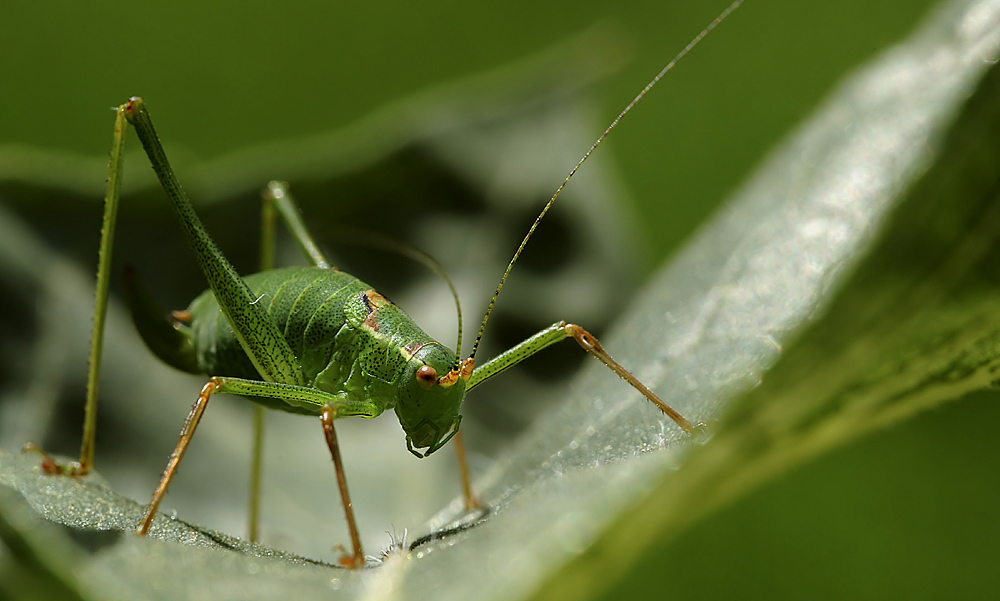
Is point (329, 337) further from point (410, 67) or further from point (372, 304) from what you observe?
point (410, 67)

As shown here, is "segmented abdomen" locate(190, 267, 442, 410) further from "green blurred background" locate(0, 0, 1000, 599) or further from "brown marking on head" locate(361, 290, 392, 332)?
"green blurred background" locate(0, 0, 1000, 599)

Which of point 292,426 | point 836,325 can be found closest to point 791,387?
point 836,325

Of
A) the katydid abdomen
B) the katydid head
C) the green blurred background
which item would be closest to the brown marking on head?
the katydid abdomen

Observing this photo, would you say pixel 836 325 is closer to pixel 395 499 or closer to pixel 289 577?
pixel 289 577

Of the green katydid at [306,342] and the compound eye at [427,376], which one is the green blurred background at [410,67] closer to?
the green katydid at [306,342]

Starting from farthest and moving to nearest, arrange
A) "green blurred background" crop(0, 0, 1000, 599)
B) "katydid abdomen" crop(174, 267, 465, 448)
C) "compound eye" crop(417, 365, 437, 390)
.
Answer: "green blurred background" crop(0, 0, 1000, 599)
"katydid abdomen" crop(174, 267, 465, 448)
"compound eye" crop(417, 365, 437, 390)

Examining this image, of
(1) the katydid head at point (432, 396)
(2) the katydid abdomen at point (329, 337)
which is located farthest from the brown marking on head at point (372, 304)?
(1) the katydid head at point (432, 396)

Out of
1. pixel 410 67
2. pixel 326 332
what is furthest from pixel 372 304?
pixel 410 67
